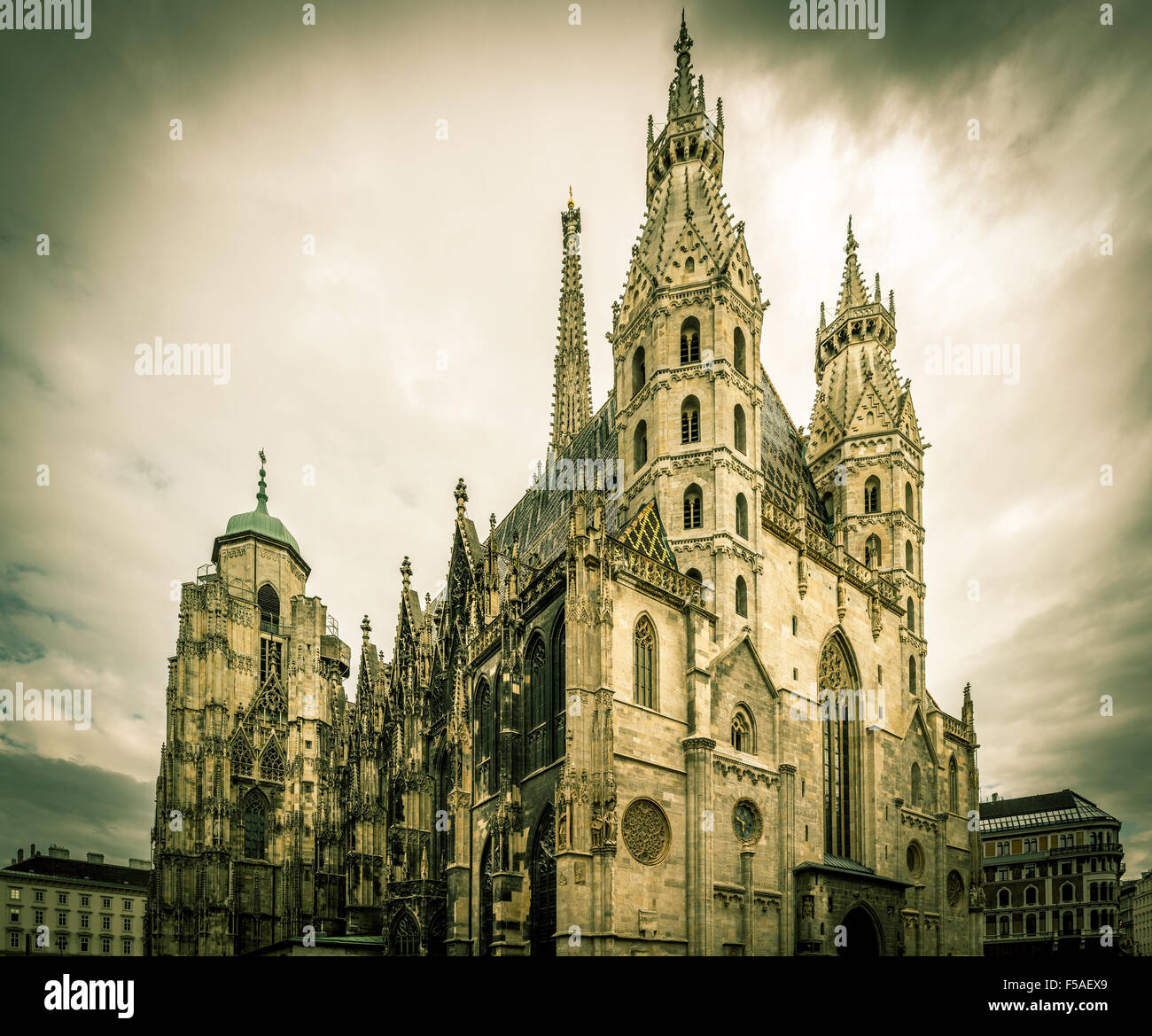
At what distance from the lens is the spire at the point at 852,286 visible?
56.0m

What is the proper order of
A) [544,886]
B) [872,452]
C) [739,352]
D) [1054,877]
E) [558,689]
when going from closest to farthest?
[544,886] → [558,689] → [739,352] → [872,452] → [1054,877]

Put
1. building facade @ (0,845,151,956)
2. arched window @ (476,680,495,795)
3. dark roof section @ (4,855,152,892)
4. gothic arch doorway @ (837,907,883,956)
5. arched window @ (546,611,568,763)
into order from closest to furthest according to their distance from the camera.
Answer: arched window @ (546,611,568,763) < gothic arch doorway @ (837,907,883,956) < arched window @ (476,680,495,795) < building facade @ (0,845,151,956) < dark roof section @ (4,855,152,892)

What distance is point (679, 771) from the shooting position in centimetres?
3509

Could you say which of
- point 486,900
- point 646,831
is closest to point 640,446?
point 646,831

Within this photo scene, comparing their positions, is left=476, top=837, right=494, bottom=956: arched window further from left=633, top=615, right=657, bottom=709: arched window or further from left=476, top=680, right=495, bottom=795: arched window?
left=633, top=615, right=657, bottom=709: arched window

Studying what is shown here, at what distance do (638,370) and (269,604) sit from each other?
4390cm

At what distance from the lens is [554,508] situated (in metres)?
53.5

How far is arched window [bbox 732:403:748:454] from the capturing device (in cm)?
4184

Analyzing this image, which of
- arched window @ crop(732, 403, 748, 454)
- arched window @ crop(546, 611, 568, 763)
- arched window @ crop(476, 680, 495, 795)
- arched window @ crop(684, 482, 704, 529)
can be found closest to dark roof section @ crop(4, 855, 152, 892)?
arched window @ crop(476, 680, 495, 795)

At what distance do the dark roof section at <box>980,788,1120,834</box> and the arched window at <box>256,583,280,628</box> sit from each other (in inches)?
2375

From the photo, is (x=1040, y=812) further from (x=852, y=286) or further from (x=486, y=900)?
(x=486, y=900)

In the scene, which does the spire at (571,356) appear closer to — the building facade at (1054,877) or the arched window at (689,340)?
the arched window at (689,340)
